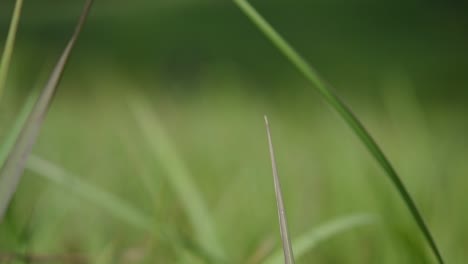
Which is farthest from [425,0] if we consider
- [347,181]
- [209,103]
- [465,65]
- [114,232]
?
[114,232]

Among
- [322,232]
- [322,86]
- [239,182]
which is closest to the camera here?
[322,86]

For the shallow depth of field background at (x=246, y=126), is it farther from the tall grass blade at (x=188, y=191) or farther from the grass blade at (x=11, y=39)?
the grass blade at (x=11, y=39)

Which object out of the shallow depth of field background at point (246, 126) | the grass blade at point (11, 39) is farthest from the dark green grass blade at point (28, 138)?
the shallow depth of field background at point (246, 126)

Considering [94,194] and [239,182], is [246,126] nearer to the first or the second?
[239,182]

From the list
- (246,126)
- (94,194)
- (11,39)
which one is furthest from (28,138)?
(246,126)

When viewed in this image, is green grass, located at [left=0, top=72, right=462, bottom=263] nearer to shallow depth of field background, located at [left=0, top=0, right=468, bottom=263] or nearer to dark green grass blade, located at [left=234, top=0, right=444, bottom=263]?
shallow depth of field background, located at [left=0, top=0, right=468, bottom=263]

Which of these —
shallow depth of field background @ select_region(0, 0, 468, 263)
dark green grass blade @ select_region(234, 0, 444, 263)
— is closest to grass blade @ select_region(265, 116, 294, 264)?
dark green grass blade @ select_region(234, 0, 444, 263)

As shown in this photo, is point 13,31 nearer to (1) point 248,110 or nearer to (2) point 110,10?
(1) point 248,110
